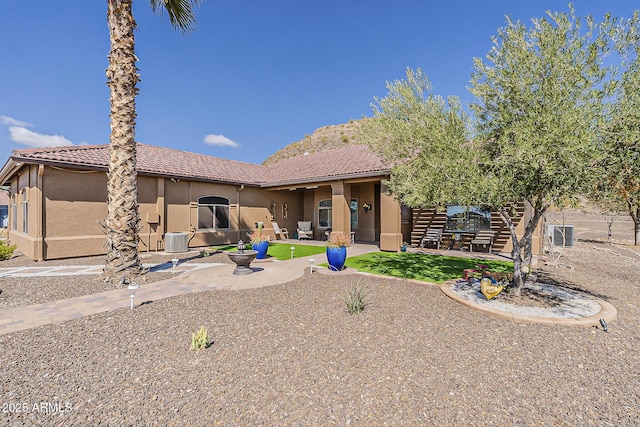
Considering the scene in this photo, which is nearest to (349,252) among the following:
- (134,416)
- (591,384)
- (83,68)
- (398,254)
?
(398,254)

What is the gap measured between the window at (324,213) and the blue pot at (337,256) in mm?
9581

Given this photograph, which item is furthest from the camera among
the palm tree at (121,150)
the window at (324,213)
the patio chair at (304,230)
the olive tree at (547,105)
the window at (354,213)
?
the window at (324,213)

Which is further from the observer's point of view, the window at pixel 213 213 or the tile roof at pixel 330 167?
the window at pixel 213 213

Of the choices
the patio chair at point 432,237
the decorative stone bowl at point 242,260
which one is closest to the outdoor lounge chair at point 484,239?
the patio chair at point 432,237

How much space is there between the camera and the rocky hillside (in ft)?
156

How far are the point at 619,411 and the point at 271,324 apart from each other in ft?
13.6

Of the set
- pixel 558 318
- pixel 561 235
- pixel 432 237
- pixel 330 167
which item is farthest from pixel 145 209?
pixel 561 235

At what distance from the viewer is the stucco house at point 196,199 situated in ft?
34.7

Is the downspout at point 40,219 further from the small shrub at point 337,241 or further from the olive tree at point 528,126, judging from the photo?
the olive tree at point 528,126

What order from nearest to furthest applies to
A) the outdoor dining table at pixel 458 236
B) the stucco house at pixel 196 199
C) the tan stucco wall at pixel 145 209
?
the tan stucco wall at pixel 145 209 < the stucco house at pixel 196 199 < the outdoor dining table at pixel 458 236

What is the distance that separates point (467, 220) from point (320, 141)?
39.1 metres

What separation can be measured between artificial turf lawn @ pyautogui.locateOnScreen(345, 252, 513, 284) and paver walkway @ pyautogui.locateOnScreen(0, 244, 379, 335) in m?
1.86

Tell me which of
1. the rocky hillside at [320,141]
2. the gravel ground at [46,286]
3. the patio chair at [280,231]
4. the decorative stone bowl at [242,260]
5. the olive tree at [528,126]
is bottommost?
the gravel ground at [46,286]

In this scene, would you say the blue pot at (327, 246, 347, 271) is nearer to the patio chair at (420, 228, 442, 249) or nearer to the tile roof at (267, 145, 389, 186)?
the tile roof at (267, 145, 389, 186)
